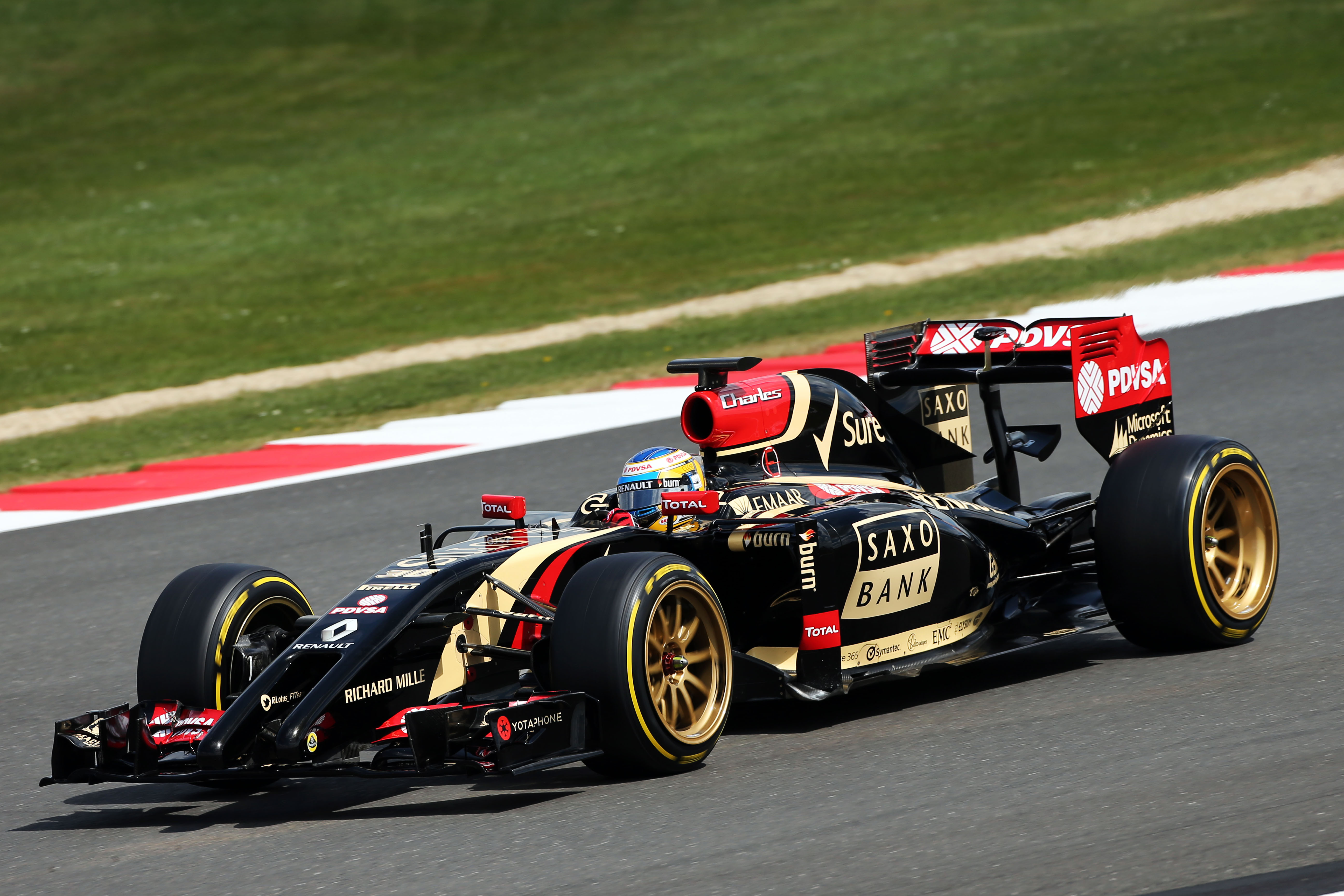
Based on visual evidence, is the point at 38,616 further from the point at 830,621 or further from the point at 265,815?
the point at 830,621

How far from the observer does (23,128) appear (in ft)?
129

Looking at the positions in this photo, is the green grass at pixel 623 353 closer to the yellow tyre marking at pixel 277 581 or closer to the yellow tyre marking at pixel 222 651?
the yellow tyre marking at pixel 277 581

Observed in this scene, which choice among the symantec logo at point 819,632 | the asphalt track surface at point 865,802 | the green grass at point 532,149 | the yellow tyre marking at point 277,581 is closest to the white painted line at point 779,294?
the green grass at point 532,149

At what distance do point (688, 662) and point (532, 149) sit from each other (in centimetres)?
2816

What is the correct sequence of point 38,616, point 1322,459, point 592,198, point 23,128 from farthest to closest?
1. point 23,128
2. point 592,198
3. point 1322,459
4. point 38,616

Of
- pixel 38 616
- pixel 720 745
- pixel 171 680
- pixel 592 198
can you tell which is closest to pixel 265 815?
pixel 171 680

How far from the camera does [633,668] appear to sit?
20.1 feet

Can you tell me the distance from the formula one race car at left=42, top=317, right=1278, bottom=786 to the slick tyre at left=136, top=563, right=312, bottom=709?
A: 12 millimetres

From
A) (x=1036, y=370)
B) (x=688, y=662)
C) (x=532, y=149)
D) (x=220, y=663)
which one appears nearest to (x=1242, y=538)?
(x=1036, y=370)

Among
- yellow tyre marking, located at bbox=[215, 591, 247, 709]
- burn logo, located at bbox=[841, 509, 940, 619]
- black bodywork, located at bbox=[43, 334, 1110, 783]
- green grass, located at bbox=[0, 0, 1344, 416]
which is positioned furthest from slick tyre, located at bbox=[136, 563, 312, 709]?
green grass, located at bbox=[0, 0, 1344, 416]

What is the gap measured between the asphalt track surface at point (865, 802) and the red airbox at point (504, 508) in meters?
1.16

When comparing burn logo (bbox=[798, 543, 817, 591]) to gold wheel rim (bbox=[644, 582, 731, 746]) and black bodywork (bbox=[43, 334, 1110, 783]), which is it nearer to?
black bodywork (bbox=[43, 334, 1110, 783])

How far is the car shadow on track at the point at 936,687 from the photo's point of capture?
23.9ft

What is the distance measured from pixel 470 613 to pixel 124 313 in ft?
61.6
